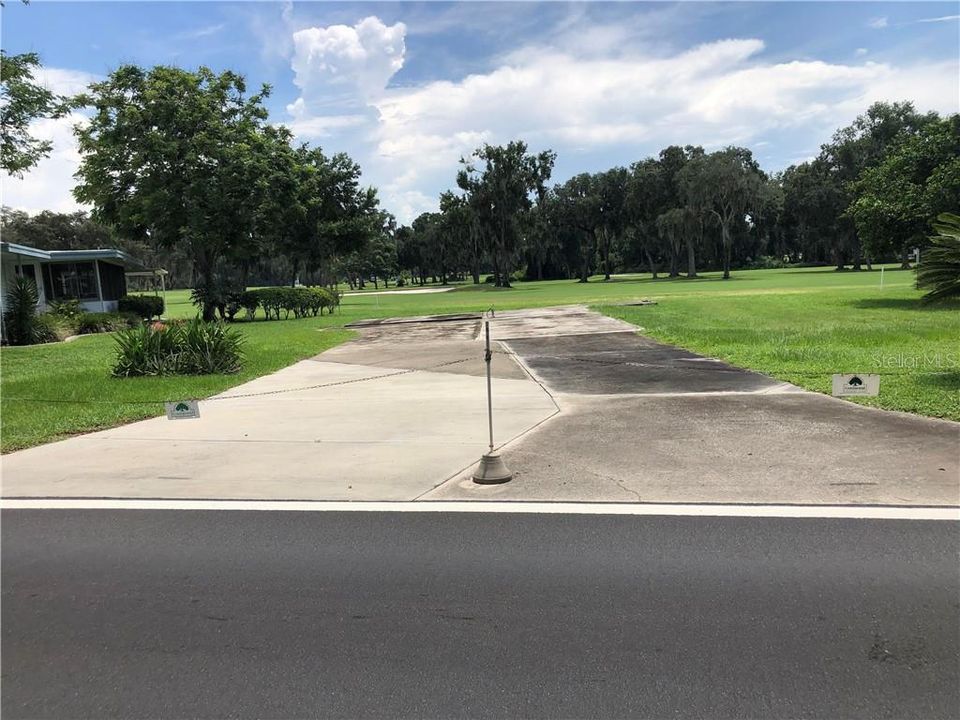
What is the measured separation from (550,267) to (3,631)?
111m

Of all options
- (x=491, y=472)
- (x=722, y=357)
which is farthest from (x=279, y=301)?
(x=491, y=472)

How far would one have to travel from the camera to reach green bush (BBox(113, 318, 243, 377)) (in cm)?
1345

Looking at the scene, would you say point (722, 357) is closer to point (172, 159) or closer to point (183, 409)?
point (183, 409)

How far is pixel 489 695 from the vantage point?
10.1 ft

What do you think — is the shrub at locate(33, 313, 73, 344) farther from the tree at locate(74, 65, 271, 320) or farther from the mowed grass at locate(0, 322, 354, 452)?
the tree at locate(74, 65, 271, 320)

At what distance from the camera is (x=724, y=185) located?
7131 cm

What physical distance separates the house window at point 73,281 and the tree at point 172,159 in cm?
395

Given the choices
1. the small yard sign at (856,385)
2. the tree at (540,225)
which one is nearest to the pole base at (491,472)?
the small yard sign at (856,385)

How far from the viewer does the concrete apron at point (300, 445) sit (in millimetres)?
6250

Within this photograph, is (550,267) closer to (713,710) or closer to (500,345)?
(500,345)

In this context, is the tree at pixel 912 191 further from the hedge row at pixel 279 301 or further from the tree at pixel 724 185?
the tree at pixel 724 185

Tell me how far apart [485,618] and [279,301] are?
31324 mm

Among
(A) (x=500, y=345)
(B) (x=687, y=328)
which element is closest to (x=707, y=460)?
(A) (x=500, y=345)

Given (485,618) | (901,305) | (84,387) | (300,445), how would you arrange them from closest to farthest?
(485,618) → (300,445) → (84,387) → (901,305)
